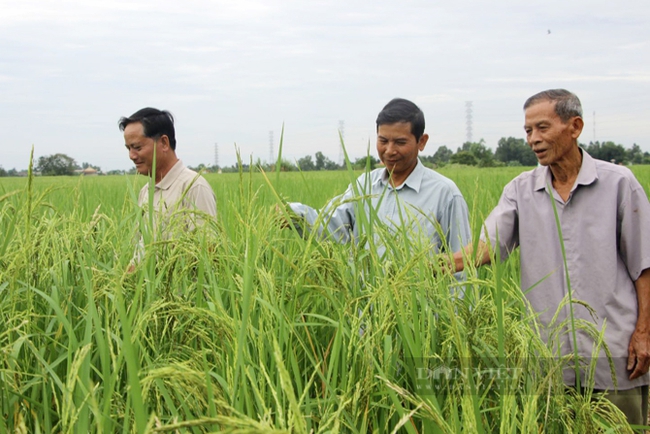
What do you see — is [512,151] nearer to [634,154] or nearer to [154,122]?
[634,154]

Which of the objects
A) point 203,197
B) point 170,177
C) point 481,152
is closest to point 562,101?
point 203,197

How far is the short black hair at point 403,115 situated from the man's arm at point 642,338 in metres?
1.03

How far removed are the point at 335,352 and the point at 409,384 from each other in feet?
0.60

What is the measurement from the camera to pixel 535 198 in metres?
2.33

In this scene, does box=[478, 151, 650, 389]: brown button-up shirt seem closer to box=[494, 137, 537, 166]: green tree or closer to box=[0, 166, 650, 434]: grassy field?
box=[0, 166, 650, 434]: grassy field

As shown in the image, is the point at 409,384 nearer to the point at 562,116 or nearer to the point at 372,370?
the point at 372,370

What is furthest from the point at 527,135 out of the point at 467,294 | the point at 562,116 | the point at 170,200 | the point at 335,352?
the point at 170,200

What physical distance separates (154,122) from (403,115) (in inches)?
56.0

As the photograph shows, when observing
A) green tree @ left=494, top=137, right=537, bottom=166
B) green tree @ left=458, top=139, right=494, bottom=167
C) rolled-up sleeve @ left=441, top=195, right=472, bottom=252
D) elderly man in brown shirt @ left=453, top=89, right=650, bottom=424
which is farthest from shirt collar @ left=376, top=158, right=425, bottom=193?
green tree @ left=494, top=137, right=537, bottom=166


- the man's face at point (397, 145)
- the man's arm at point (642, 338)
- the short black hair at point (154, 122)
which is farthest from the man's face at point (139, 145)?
the man's arm at point (642, 338)

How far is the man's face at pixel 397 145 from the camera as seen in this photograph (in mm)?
2512

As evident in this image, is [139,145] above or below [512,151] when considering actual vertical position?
below

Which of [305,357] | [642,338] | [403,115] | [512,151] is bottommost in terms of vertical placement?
[642,338]

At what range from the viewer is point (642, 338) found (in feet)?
6.89
